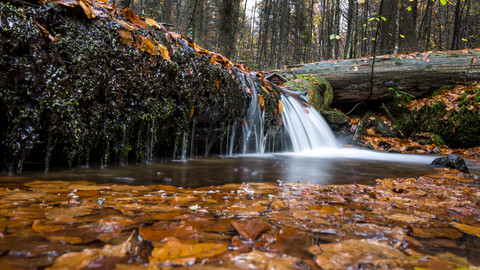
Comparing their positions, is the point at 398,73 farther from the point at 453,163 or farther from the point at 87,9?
the point at 87,9

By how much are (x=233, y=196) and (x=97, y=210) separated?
792 mm

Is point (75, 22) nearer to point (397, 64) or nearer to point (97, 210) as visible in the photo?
point (97, 210)

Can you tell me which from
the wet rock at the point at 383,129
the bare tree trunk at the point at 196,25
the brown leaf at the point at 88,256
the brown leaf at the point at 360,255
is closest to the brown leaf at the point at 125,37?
the brown leaf at the point at 88,256

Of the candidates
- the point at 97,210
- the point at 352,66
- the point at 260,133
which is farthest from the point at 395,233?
the point at 352,66

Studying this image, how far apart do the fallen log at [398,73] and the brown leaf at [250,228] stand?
311 inches

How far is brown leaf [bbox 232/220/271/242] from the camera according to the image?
3.23 feet

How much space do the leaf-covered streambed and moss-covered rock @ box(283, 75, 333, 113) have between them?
6132 millimetres

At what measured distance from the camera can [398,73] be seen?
8.26 metres

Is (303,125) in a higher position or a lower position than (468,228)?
higher

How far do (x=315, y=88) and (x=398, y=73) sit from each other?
115 inches

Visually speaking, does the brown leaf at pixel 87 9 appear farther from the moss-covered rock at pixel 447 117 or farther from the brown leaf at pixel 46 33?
the moss-covered rock at pixel 447 117

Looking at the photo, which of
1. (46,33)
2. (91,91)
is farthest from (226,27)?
(46,33)

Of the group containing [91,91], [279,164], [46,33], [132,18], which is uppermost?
[132,18]

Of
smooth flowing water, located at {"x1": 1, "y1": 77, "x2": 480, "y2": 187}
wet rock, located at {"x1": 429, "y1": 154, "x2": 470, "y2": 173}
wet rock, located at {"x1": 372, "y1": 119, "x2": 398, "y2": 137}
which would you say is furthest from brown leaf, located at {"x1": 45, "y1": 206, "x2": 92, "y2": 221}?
wet rock, located at {"x1": 372, "y1": 119, "x2": 398, "y2": 137}
